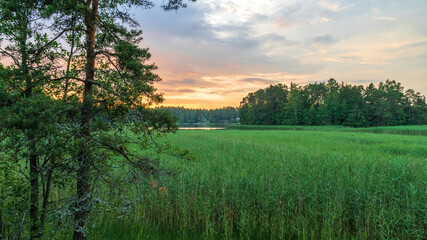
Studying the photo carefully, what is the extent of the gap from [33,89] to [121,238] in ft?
12.5

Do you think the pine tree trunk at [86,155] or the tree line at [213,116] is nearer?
the pine tree trunk at [86,155]

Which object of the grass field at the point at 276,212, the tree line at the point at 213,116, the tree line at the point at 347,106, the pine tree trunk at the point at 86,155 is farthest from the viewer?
the tree line at the point at 213,116

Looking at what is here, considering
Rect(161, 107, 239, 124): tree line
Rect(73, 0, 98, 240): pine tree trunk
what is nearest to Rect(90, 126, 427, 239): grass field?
Rect(73, 0, 98, 240): pine tree trunk

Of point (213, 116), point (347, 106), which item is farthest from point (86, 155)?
point (213, 116)

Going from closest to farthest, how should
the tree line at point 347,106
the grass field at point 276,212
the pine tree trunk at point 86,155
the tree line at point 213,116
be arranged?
the pine tree trunk at point 86,155
the grass field at point 276,212
the tree line at point 347,106
the tree line at point 213,116

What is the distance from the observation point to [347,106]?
71.9 metres

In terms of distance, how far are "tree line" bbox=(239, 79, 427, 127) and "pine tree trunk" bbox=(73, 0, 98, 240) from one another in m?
79.7

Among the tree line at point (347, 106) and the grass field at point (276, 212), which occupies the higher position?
the tree line at point (347, 106)

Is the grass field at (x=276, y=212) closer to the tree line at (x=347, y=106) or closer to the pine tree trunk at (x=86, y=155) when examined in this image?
the pine tree trunk at (x=86, y=155)

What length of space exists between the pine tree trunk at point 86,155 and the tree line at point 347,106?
7970 centimetres

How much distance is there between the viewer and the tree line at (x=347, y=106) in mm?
66625

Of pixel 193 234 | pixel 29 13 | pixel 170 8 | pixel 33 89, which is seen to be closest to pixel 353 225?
pixel 193 234

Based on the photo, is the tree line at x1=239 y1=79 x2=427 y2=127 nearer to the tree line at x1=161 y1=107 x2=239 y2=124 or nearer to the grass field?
the grass field

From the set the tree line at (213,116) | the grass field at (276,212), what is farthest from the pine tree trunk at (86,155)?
the tree line at (213,116)
